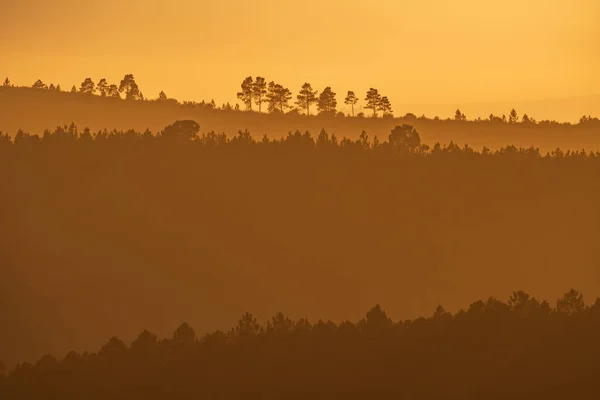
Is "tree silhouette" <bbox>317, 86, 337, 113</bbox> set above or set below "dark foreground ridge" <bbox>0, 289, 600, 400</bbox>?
above

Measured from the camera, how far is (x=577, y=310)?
160750 millimetres

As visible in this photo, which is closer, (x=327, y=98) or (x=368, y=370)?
(x=368, y=370)

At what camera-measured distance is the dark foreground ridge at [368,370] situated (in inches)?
5285

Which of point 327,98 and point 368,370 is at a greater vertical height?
point 327,98

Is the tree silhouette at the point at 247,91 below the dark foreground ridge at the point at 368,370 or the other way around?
the other way around

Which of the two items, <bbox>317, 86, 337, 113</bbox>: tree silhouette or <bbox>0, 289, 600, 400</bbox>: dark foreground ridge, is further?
<bbox>317, 86, 337, 113</bbox>: tree silhouette

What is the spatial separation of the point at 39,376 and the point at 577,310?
71060 mm

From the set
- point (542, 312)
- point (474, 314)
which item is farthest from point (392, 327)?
point (542, 312)

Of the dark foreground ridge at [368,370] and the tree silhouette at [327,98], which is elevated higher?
the tree silhouette at [327,98]

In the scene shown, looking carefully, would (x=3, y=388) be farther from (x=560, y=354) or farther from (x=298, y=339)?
(x=560, y=354)

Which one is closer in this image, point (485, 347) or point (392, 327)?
point (485, 347)

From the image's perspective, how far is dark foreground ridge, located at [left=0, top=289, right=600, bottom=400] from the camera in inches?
5285

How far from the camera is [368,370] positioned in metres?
Answer: 138

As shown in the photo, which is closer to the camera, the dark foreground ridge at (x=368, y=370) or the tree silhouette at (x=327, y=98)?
the dark foreground ridge at (x=368, y=370)
